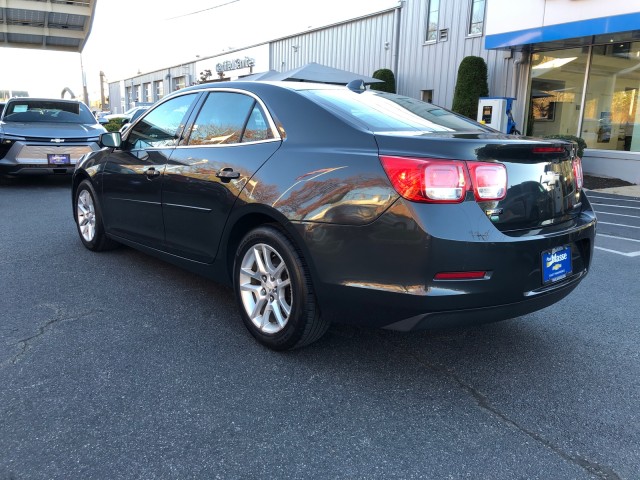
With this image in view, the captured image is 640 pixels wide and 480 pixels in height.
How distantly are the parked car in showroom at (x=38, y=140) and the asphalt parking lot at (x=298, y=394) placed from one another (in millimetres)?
5622

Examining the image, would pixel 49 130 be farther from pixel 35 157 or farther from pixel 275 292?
pixel 275 292

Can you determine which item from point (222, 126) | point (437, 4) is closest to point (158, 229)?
point (222, 126)

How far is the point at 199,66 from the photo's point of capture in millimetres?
33344

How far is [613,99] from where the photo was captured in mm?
12742

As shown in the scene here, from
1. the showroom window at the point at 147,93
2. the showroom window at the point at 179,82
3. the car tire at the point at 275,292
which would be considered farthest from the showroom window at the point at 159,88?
the car tire at the point at 275,292

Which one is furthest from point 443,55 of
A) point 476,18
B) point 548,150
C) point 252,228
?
point 252,228

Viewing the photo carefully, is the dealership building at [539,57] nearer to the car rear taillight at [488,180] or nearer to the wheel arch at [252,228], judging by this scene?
the car rear taillight at [488,180]

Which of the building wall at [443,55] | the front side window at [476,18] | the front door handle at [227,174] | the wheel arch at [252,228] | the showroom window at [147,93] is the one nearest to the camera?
the wheel arch at [252,228]

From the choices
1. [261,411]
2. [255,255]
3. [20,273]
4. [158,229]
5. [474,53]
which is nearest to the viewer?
[261,411]

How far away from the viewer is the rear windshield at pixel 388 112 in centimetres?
291

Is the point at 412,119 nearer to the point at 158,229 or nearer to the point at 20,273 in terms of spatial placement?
the point at 158,229

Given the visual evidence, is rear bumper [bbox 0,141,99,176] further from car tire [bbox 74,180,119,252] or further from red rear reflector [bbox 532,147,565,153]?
red rear reflector [bbox 532,147,565,153]

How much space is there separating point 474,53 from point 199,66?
878 inches

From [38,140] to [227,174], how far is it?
286 inches
